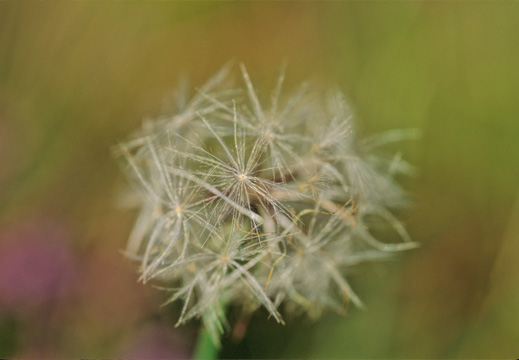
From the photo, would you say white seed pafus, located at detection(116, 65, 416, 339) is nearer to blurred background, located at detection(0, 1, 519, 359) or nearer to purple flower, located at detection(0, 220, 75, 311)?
blurred background, located at detection(0, 1, 519, 359)

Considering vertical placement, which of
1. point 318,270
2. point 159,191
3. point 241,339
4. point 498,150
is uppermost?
point 498,150

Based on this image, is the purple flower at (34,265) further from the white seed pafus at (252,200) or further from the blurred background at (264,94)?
the white seed pafus at (252,200)

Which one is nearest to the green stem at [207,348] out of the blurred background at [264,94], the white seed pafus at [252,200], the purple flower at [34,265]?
the white seed pafus at [252,200]

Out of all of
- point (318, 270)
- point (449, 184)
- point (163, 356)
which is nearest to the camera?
point (318, 270)

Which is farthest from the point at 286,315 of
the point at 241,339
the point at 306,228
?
the point at 306,228

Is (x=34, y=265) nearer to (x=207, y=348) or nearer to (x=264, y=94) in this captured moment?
(x=207, y=348)

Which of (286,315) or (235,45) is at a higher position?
(235,45)

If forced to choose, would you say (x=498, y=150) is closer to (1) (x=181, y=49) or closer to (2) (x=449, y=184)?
(2) (x=449, y=184)
